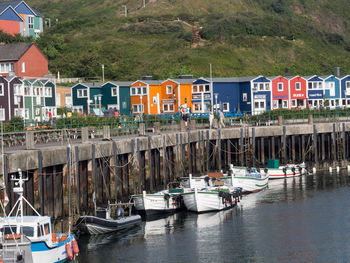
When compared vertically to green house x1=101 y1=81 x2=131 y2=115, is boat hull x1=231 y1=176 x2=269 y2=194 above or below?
below

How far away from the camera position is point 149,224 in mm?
51812

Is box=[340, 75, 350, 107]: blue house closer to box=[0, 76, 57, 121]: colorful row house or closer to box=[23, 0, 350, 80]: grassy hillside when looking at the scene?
box=[23, 0, 350, 80]: grassy hillside

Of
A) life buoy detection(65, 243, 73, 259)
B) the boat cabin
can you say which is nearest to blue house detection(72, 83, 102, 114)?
life buoy detection(65, 243, 73, 259)

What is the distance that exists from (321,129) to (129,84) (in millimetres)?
46564

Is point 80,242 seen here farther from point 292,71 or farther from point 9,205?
point 292,71

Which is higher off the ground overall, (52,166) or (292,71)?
(292,71)

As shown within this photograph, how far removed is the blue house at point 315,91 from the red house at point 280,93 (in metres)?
4.69

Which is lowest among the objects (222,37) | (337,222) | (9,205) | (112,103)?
(337,222)

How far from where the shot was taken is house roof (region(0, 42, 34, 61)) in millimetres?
113562

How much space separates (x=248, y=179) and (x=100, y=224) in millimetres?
21256

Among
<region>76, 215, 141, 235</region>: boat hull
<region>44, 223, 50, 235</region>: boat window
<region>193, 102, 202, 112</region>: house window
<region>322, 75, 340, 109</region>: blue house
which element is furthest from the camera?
<region>322, 75, 340, 109</region>: blue house

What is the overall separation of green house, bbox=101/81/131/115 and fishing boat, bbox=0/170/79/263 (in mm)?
80597

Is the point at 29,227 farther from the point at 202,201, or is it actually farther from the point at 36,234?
the point at 202,201

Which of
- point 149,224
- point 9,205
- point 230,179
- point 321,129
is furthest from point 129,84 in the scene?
point 9,205
